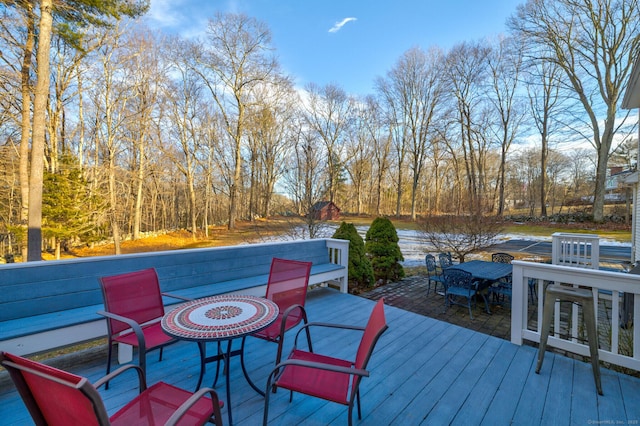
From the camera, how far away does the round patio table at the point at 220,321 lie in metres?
1.76

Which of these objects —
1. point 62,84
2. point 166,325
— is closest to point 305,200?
point 166,325

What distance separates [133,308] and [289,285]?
1.36m

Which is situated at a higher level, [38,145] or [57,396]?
[38,145]

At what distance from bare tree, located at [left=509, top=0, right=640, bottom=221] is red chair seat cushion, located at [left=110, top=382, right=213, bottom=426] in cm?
2084

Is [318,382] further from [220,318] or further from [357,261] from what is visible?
[357,261]

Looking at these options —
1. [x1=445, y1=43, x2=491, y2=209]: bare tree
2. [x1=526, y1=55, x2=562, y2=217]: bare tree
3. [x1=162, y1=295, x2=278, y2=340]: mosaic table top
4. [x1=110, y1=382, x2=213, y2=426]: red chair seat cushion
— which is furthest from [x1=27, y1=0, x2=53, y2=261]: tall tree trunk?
[x1=526, y1=55, x2=562, y2=217]: bare tree

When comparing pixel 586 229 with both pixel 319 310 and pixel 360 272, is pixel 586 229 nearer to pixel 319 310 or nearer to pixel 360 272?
pixel 360 272

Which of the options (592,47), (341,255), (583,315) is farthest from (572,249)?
(592,47)

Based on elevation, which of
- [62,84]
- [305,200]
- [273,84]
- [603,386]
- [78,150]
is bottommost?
[603,386]

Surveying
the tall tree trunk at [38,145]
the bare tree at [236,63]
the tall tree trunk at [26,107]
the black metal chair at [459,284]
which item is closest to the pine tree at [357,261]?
the black metal chair at [459,284]

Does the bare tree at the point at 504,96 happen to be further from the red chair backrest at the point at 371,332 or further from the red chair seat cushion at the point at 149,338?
the red chair seat cushion at the point at 149,338

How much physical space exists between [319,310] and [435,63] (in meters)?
22.5

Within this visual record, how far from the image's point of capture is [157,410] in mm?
1392

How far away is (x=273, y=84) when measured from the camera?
56.7ft
